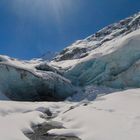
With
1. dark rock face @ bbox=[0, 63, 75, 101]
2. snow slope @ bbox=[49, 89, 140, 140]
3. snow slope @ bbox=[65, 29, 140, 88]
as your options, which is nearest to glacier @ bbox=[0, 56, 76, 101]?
dark rock face @ bbox=[0, 63, 75, 101]

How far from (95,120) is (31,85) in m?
20.0

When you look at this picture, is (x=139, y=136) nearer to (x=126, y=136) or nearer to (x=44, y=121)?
(x=126, y=136)

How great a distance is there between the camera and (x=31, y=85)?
36188mm

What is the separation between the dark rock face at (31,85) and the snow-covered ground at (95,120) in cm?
1142

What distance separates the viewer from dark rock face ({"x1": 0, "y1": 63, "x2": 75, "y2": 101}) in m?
34.8

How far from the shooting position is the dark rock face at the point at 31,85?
34812mm

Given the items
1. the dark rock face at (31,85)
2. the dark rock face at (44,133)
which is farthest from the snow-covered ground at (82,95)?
the dark rock face at (44,133)

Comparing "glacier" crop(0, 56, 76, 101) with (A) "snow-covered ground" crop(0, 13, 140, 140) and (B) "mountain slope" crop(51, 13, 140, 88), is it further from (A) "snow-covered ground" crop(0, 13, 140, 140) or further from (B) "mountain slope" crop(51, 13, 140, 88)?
(B) "mountain slope" crop(51, 13, 140, 88)

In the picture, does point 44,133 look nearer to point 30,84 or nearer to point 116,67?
point 30,84

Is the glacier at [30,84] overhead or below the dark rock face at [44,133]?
overhead

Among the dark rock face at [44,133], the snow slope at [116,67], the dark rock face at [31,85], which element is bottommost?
the dark rock face at [44,133]

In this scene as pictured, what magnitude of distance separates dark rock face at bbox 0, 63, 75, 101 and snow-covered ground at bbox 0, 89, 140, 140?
37.5 feet

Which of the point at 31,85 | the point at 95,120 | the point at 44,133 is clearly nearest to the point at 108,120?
the point at 95,120

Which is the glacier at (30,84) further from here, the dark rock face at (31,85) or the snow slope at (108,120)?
the snow slope at (108,120)
